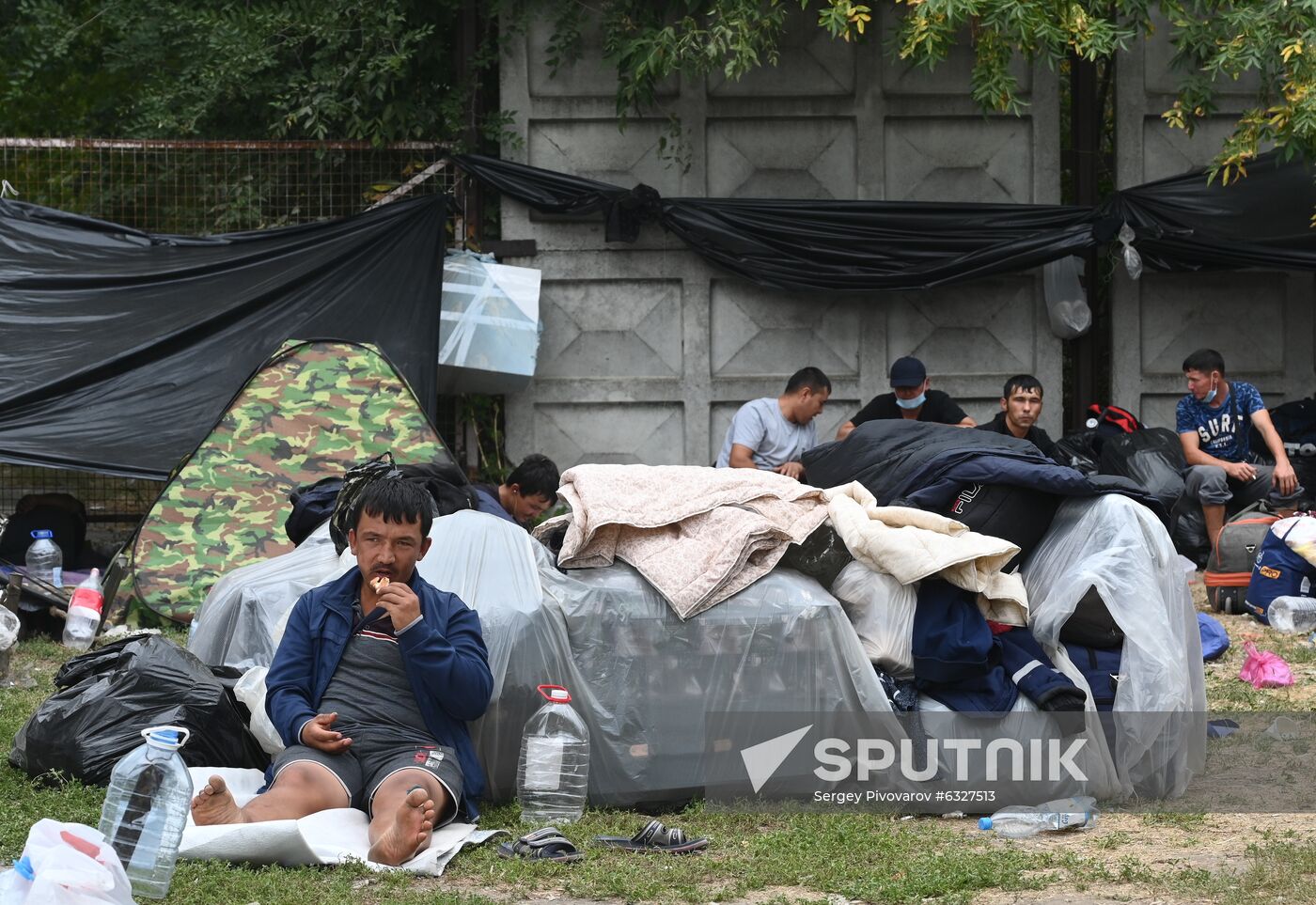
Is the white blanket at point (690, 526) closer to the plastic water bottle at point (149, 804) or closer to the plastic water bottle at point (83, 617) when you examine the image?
the plastic water bottle at point (149, 804)

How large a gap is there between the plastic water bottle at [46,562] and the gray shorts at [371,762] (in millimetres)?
3883

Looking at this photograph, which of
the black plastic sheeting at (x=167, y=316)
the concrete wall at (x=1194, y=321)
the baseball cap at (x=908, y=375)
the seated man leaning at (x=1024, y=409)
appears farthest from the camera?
the concrete wall at (x=1194, y=321)

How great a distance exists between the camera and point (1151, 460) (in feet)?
29.5

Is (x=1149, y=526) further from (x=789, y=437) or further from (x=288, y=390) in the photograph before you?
(x=288, y=390)

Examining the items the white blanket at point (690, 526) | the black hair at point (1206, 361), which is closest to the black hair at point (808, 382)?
the black hair at point (1206, 361)

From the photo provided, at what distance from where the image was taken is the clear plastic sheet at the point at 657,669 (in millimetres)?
4566

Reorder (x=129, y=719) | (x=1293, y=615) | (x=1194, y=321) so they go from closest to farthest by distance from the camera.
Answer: (x=129, y=719), (x=1293, y=615), (x=1194, y=321)

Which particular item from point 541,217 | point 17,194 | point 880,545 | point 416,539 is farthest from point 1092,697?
point 17,194

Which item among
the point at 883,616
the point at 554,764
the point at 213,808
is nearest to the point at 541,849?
the point at 554,764

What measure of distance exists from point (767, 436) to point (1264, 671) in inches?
120

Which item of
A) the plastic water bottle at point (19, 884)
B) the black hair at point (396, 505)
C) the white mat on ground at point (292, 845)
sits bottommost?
the white mat on ground at point (292, 845)

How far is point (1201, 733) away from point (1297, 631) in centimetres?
269

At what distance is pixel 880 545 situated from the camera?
185 inches

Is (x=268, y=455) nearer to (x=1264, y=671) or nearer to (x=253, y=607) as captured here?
(x=253, y=607)
